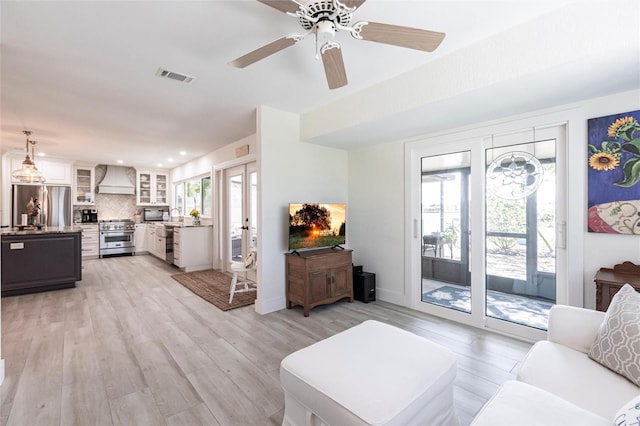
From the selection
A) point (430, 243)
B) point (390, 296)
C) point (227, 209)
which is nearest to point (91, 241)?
point (227, 209)

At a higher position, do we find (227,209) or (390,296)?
(227,209)

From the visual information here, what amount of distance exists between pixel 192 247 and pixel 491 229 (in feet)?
17.6

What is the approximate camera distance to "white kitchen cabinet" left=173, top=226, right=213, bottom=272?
578 cm

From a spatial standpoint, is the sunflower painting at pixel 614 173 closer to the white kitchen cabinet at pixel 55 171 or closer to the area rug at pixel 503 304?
the area rug at pixel 503 304

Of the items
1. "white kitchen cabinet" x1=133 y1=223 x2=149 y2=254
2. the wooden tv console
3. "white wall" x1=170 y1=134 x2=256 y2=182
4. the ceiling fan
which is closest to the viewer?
the ceiling fan

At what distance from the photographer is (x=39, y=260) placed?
4348 mm

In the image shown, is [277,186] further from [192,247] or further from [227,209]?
[192,247]

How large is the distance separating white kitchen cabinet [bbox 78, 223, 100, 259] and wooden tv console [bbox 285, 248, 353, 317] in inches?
248

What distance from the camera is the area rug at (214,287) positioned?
3910mm

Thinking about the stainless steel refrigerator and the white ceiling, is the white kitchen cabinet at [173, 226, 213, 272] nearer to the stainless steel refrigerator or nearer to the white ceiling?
the white ceiling

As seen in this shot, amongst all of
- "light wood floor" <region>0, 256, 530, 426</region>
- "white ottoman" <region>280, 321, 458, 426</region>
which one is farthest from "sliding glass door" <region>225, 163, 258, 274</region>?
"white ottoman" <region>280, 321, 458, 426</region>

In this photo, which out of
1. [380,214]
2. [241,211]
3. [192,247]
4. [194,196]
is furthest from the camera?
[194,196]

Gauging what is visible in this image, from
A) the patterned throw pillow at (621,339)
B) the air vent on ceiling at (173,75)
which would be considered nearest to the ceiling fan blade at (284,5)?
the air vent on ceiling at (173,75)

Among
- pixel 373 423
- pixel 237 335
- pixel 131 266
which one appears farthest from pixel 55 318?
pixel 373 423
